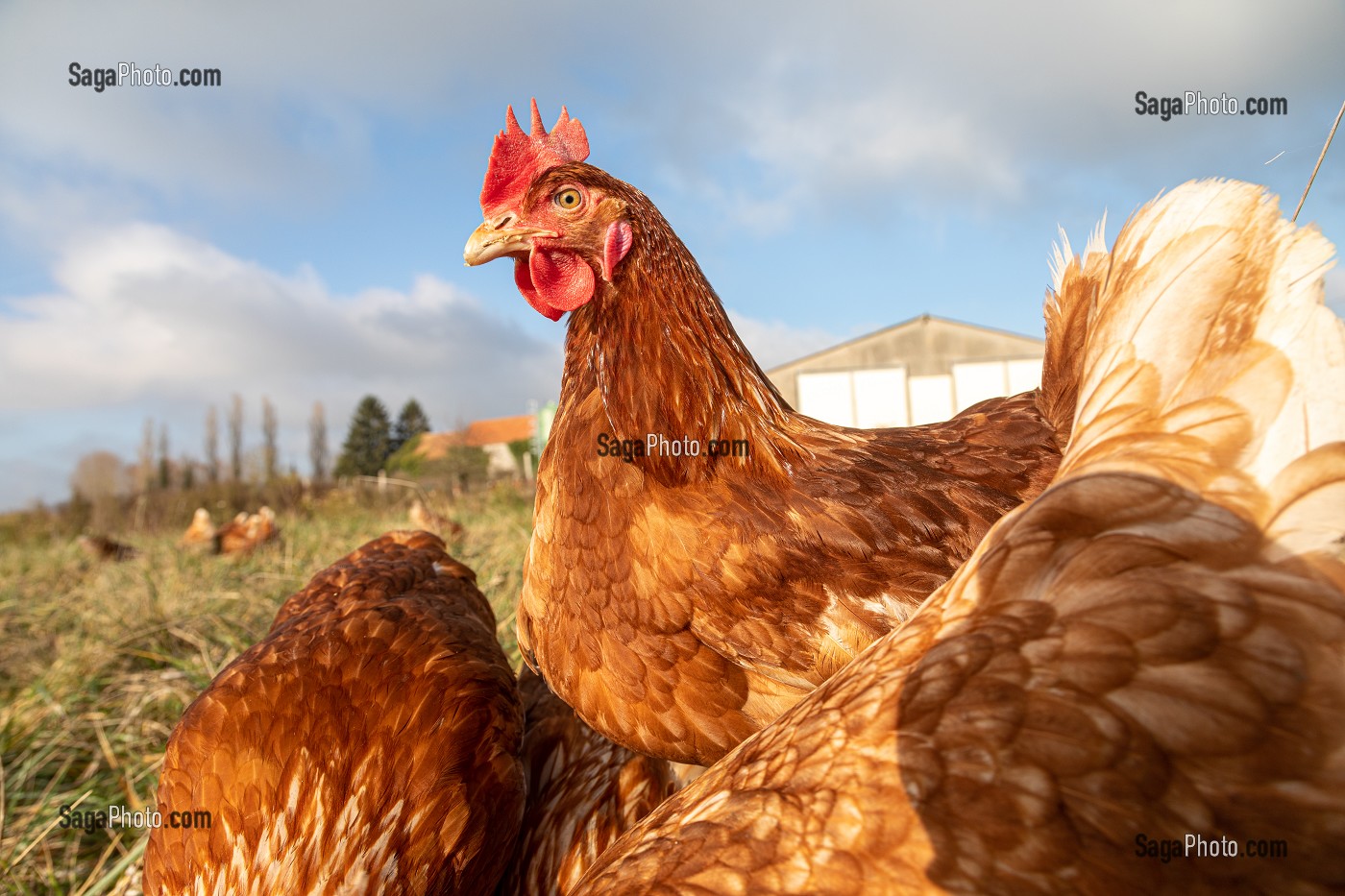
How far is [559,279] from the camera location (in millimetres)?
2277

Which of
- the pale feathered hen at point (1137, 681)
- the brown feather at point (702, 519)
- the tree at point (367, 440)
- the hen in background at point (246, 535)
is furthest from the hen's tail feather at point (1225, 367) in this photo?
the tree at point (367, 440)

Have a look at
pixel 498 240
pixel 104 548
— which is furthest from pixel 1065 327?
pixel 104 548

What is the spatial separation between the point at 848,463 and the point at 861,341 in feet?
75.4

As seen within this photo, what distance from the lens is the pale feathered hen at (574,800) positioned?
2080 mm

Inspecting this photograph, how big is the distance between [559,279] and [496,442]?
4287cm

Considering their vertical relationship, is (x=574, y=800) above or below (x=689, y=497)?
below

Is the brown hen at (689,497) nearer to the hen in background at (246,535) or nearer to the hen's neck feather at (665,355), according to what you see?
the hen's neck feather at (665,355)

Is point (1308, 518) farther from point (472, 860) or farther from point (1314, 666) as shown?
point (472, 860)

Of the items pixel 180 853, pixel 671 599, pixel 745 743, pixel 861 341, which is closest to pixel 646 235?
pixel 671 599

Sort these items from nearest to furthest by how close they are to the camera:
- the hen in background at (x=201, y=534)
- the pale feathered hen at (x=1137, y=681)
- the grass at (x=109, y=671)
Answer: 1. the pale feathered hen at (x=1137, y=681)
2. the grass at (x=109, y=671)
3. the hen in background at (x=201, y=534)

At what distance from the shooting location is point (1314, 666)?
885mm

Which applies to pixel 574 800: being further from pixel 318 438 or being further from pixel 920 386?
pixel 318 438

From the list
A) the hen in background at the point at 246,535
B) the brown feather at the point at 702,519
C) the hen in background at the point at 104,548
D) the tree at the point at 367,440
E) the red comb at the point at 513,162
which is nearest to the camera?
the brown feather at the point at 702,519

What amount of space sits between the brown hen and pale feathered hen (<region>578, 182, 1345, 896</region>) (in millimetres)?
670
